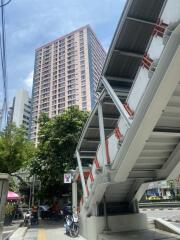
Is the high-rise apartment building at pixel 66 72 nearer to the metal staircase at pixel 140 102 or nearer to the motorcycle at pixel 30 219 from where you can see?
the motorcycle at pixel 30 219

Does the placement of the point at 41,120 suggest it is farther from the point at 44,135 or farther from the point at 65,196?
the point at 65,196

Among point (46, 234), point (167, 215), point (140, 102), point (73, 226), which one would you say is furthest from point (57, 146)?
point (140, 102)

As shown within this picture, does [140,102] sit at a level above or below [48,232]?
above

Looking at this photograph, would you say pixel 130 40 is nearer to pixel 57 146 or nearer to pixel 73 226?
pixel 73 226

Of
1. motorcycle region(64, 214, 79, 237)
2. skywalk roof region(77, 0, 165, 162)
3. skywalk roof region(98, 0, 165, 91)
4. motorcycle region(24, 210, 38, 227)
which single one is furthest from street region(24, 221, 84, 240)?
skywalk roof region(98, 0, 165, 91)

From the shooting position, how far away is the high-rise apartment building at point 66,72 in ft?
299

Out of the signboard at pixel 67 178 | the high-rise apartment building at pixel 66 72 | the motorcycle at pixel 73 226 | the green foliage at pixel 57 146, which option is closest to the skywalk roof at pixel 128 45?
the motorcycle at pixel 73 226

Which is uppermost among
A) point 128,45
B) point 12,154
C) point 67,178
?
point 12,154

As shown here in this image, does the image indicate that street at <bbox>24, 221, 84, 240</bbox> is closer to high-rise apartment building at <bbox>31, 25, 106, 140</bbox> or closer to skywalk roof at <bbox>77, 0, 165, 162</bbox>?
skywalk roof at <bbox>77, 0, 165, 162</bbox>

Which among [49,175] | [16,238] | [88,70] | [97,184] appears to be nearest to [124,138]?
[97,184]

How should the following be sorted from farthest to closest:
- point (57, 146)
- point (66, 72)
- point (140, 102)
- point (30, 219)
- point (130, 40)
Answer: point (66, 72) < point (57, 146) < point (30, 219) < point (130, 40) < point (140, 102)

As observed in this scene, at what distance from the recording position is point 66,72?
3816 inches

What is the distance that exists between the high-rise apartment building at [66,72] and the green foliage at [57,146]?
67100mm

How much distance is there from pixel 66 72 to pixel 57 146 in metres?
80.4
